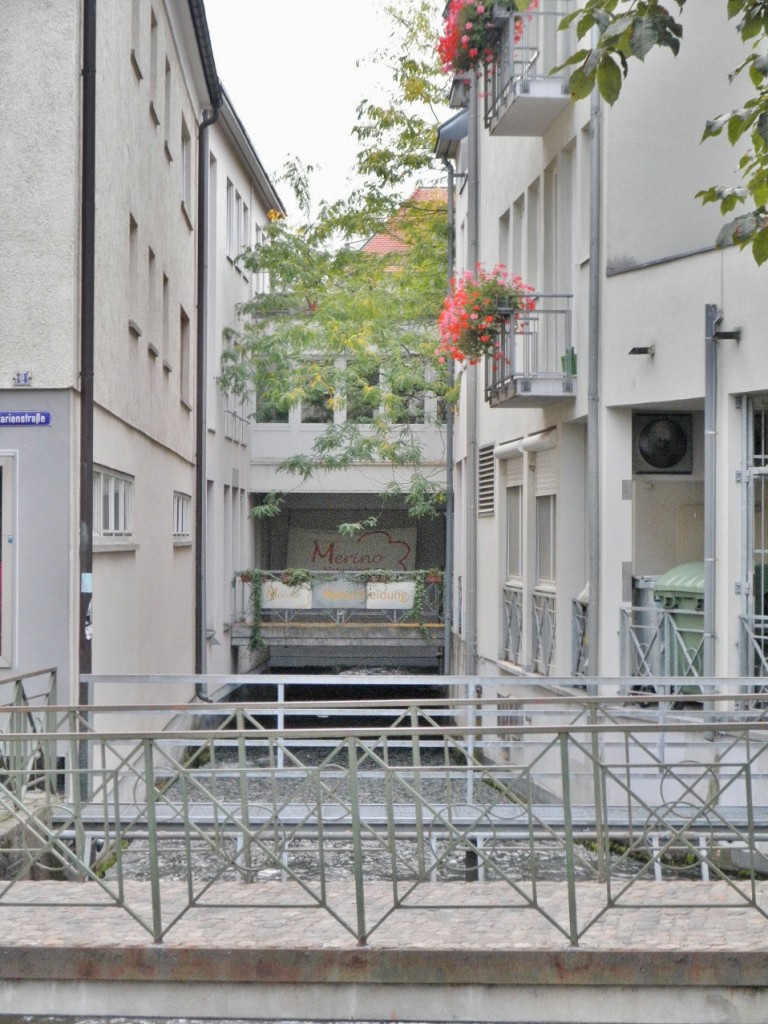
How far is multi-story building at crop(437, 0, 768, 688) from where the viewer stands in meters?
13.6

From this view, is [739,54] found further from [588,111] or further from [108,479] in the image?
[108,479]

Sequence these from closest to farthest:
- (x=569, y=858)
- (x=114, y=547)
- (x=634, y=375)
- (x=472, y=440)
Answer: (x=569, y=858)
(x=634, y=375)
(x=114, y=547)
(x=472, y=440)

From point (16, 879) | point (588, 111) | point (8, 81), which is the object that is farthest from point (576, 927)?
point (588, 111)

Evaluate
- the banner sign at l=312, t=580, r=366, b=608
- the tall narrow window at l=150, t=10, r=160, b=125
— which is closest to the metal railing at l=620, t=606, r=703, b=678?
the tall narrow window at l=150, t=10, r=160, b=125

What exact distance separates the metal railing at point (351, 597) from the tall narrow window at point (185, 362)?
19.9 feet

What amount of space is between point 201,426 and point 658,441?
1184cm

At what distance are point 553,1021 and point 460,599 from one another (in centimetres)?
2345

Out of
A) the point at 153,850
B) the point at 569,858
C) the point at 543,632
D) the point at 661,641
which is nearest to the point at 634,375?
the point at 661,641

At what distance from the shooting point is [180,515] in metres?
24.4

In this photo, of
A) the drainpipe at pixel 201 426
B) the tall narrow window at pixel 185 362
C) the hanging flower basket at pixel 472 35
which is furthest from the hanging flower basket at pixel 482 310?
the drainpipe at pixel 201 426

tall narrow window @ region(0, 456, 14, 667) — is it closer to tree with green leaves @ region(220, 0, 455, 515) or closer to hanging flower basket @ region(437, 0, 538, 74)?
hanging flower basket @ region(437, 0, 538, 74)

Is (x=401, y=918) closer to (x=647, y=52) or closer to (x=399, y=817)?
(x=647, y=52)

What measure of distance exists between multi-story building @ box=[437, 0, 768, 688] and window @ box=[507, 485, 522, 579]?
19.1 inches

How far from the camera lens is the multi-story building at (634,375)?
44.5ft
